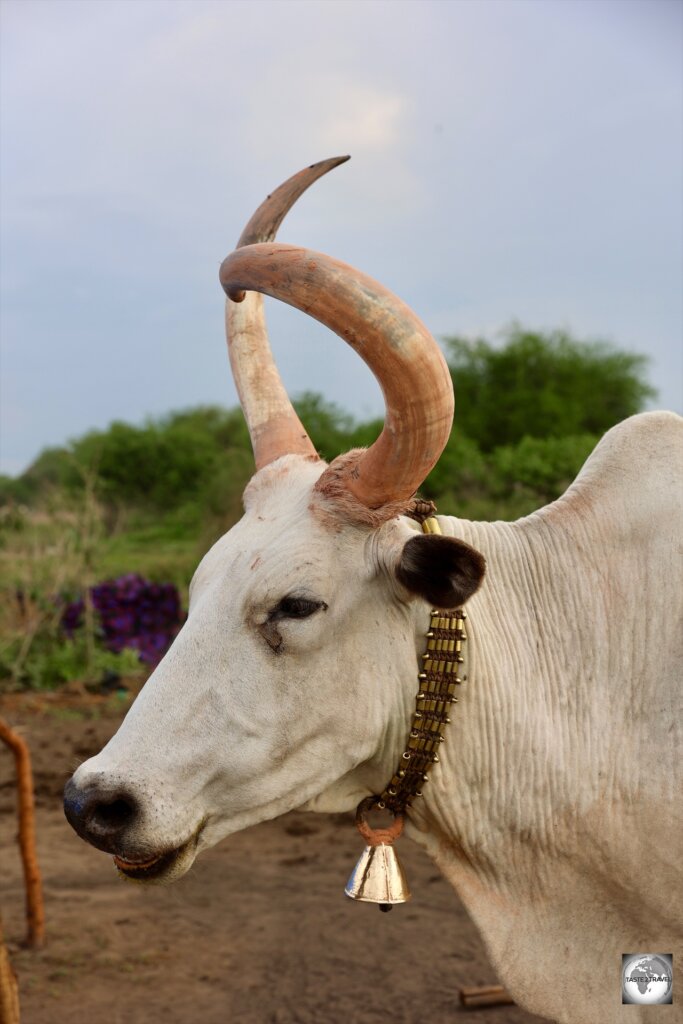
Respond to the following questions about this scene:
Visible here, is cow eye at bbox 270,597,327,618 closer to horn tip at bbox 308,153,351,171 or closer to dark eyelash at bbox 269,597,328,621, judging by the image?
Answer: dark eyelash at bbox 269,597,328,621

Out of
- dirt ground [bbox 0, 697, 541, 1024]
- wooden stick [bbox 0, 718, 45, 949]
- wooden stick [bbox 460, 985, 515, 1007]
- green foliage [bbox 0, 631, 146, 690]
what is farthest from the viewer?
green foliage [bbox 0, 631, 146, 690]

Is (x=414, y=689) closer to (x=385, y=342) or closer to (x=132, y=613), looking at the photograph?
(x=385, y=342)

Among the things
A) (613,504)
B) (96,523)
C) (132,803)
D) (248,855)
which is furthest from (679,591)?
(96,523)

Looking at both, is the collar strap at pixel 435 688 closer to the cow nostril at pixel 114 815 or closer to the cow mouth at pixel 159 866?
the cow mouth at pixel 159 866

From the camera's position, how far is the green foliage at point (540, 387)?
1942 centimetres

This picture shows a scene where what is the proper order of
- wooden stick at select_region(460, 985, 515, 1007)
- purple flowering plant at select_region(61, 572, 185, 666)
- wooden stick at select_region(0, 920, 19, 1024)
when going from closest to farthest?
wooden stick at select_region(0, 920, 19, 1024), wooden stick at select_region(460, 985, 515, 1007), purple flowering plant at select_region(61, 572, 185, 666)

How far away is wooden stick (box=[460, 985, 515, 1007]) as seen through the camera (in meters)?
4.64

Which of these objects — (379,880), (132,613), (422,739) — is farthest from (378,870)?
(132,613)

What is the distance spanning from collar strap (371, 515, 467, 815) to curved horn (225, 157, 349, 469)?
697mm

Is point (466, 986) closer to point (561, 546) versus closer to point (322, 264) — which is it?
point (561, 546)

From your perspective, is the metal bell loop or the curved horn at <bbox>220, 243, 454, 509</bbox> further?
the metal bell loop

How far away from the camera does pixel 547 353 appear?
845 inches

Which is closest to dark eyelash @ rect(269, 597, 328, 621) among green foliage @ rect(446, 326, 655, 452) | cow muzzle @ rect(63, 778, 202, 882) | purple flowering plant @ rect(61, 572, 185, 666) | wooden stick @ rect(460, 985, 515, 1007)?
cow muzzle @ rect(63, 778, 202, 882)

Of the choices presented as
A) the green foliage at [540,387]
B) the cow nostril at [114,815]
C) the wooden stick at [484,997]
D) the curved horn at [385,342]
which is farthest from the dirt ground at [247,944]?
the green foliage at [540,387]
